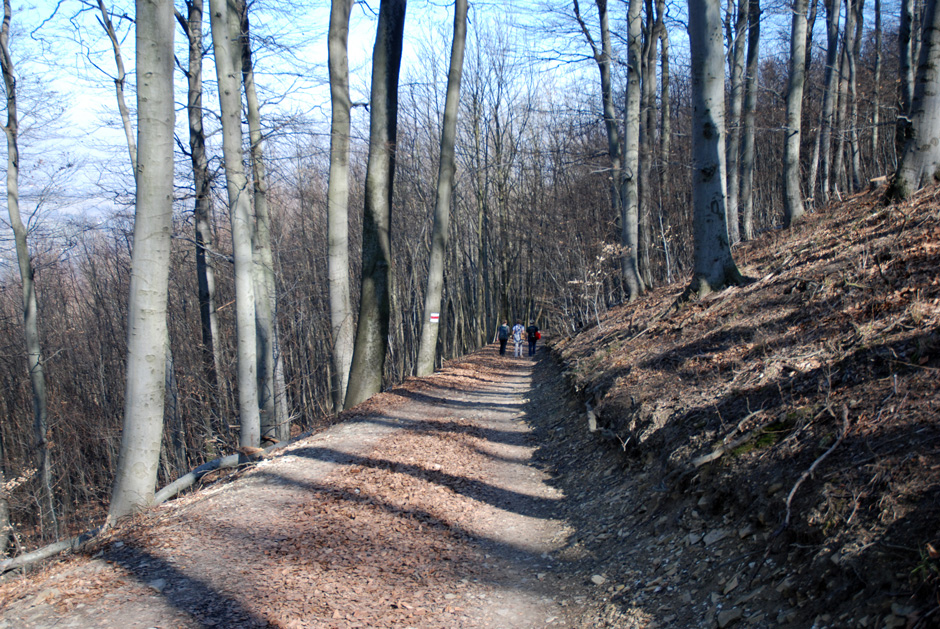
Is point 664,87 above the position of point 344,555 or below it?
above

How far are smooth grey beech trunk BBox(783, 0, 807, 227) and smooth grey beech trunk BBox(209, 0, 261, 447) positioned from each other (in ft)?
45.5

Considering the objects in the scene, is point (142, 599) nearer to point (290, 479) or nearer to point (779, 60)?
point (290, 479)

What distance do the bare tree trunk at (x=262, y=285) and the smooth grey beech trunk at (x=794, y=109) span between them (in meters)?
13.7

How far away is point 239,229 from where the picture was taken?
9719mm

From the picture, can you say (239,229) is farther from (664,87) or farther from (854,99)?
(854,99)

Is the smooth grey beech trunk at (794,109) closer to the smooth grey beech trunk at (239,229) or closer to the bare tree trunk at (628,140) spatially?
the bare tree trunk at (628,140)

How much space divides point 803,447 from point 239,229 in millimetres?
8852

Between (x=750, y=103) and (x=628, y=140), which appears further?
(x=750, y=103)

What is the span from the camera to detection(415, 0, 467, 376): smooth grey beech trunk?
15.3 metres

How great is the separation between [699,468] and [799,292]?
3932 mm

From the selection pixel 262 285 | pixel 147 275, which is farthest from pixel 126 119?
pixel 147 275

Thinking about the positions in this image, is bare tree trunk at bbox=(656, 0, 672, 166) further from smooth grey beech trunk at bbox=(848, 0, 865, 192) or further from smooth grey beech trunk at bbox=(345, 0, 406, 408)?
smooth grey beech trunk at bbox=(345, 0, 406, 408)

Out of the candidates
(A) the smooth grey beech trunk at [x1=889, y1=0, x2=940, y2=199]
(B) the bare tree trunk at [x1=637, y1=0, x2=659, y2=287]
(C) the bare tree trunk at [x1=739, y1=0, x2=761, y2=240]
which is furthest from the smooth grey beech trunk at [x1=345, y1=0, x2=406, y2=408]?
(C) the bare tree trunk at [x1=739, y1=0, x2=761, y2=240]

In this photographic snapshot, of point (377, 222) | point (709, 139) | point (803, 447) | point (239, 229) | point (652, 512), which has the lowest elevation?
point (652, 512)
